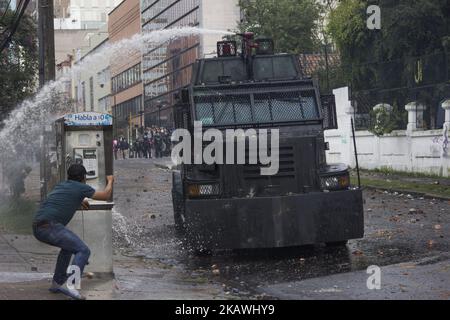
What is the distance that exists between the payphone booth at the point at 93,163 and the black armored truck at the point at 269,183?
136cm

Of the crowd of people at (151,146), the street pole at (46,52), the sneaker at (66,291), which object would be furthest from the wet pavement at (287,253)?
→ the crowd of people at (151,146)

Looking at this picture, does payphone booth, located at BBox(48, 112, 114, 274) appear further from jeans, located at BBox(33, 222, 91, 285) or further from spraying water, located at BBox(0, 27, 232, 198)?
spraying water, located at BBox(0, 27, 232, 198)

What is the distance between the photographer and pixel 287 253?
540 inches

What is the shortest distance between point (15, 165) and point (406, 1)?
1602 centimetres

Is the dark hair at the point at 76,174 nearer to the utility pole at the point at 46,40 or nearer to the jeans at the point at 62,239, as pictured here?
the jeans at the point at 62,239

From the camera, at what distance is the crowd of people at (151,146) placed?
5344 cm

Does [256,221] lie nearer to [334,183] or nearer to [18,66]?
[334,183]

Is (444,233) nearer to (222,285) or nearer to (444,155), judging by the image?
(222,285)

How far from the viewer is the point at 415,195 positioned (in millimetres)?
22031

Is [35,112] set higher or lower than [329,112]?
higher

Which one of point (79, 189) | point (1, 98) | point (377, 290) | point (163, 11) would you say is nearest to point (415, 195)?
point (1, 98)

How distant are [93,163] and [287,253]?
3.40m

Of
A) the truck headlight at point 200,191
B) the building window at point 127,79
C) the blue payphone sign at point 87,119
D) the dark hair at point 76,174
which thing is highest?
the building window at point 127,79

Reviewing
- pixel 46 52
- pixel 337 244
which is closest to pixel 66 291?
pixel 337 244
